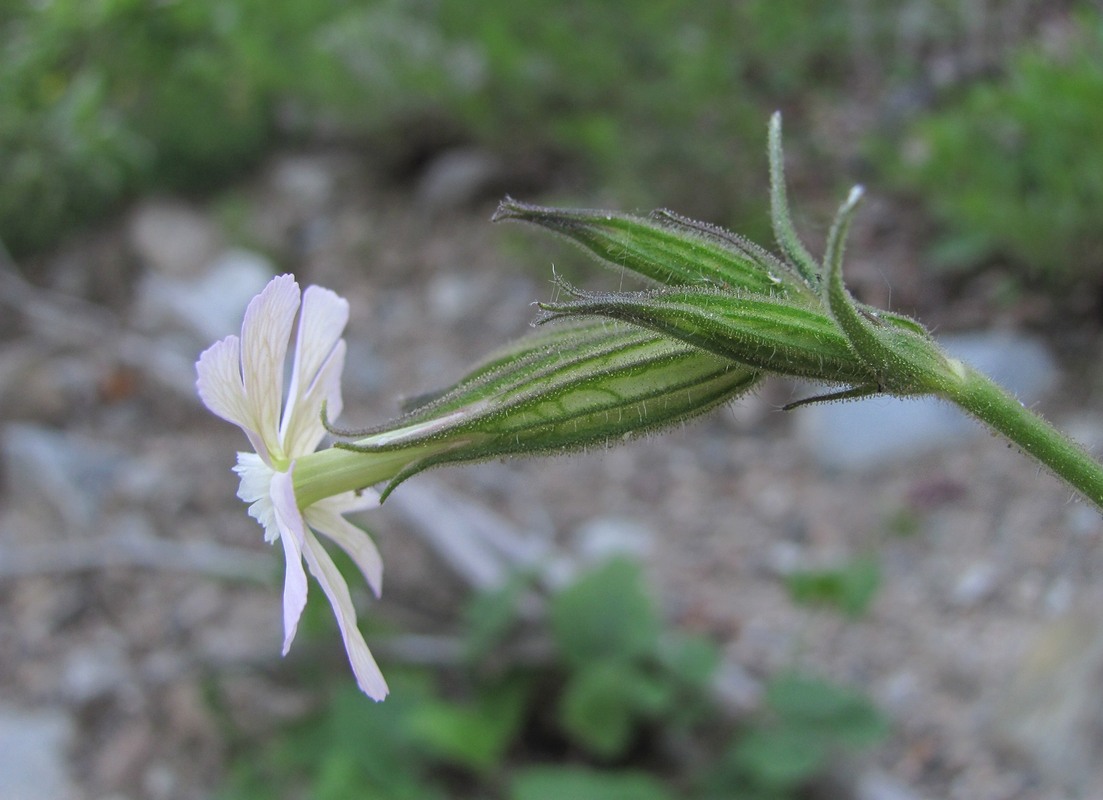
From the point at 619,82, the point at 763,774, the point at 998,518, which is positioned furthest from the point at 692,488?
the point at 619,82

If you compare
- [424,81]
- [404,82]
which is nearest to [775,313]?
[424,81]

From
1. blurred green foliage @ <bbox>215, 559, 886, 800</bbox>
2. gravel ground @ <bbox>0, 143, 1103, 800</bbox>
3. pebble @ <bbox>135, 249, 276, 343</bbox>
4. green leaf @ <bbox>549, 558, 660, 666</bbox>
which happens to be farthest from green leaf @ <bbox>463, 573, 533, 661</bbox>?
pebble @ <bbox>135, 249, 276, 343</bbox>

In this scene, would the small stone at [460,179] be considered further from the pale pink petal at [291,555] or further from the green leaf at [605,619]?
the pale pink petal at [291,555]

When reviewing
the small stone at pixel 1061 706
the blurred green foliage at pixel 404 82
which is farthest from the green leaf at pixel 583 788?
the blurred green foliage at pixel 404 82

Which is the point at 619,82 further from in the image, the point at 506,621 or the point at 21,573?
the point at 21,573

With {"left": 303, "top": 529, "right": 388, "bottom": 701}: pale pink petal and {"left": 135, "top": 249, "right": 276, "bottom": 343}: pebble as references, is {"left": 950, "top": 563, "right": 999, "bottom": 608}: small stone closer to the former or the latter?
{"left": 303, "top": 529, "right": 388, "bottom": 701}: pale pink petal

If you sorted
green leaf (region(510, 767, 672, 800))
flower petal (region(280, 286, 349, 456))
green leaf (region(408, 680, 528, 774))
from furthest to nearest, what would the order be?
green leaf (region(408, 680, 528, 774)) < green leaf (region(510, 767, 672, 800)) < flower petal (region(280, 286, 349, 456))
